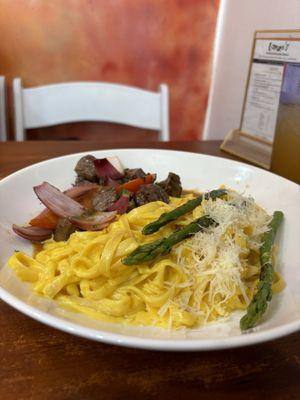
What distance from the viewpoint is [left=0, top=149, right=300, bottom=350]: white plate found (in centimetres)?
91

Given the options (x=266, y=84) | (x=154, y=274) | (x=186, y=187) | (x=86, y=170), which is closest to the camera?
(x=154, y=274)

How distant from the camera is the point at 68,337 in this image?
3.70 ft

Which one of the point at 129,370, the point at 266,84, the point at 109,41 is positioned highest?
the point at 109,41

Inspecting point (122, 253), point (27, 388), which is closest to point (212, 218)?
point (122, 253)

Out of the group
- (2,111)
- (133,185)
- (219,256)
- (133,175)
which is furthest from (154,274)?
(2,111)

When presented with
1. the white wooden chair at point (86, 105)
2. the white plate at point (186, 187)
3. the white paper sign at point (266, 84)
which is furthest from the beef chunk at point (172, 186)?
the white wooden chair at point (86, 105)

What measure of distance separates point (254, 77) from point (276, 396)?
242 centimetres

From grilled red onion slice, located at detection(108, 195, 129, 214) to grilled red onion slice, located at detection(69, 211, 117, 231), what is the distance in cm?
6

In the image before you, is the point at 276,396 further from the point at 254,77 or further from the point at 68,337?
the point at 254,77

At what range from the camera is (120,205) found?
1.69 metres

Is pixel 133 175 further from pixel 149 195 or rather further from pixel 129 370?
pixel 129 370

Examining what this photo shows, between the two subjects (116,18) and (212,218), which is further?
(116,18)

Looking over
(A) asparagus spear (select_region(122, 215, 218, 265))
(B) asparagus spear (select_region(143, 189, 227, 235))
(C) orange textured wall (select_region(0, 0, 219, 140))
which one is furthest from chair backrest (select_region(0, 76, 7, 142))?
(A) asparagus spear (select_region(122, 215, 218, 265))

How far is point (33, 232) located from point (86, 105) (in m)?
2.45
